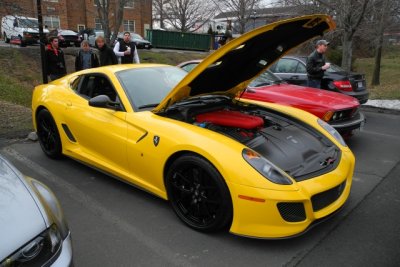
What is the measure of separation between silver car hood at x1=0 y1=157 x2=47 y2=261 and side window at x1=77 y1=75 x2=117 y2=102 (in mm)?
2037

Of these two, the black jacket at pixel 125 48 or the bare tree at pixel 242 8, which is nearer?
the black jacket at pixel 125 48

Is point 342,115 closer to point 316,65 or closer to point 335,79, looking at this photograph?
point 316,65

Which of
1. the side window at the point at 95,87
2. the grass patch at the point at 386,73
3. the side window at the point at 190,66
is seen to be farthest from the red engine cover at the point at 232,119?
the grass patch at the point at 386,73

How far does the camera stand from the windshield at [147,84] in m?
3.96

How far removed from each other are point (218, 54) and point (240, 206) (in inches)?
50.9

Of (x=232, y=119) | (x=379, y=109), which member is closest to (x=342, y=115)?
(x=232, y=119)

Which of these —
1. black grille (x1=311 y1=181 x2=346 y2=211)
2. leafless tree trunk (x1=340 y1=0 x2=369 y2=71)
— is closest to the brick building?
leafless tree trunk (x1=340 y1=0 x2=369 y2=71)

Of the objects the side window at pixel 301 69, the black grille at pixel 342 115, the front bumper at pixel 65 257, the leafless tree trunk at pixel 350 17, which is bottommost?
the front bumper at pixel 65 257

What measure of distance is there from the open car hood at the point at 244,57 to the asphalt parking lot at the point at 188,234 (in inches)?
43.5

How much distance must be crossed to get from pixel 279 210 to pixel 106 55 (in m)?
6.29

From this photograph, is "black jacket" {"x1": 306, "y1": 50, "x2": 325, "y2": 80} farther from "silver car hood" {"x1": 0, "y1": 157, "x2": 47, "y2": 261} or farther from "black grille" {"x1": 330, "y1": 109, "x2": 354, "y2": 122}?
"silver car hood" {"x1": 0, "y1": 157, "x2": 47, "y2": 261}

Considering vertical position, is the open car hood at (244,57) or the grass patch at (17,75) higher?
the open car hood at (244,57)

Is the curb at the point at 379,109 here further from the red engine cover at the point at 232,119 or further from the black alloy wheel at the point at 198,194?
the black alloy wheel at the point at 198,194

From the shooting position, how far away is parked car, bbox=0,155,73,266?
182cm
